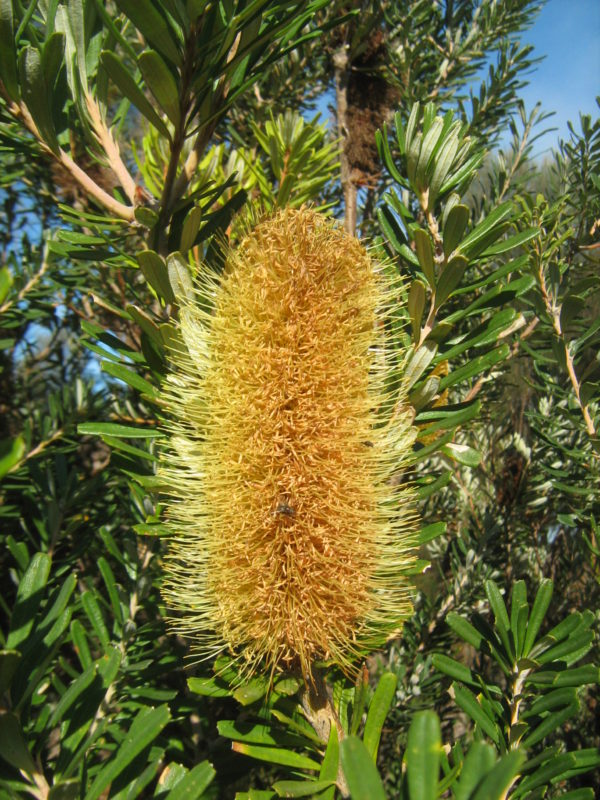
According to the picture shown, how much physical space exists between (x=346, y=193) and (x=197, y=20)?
2.06 ft

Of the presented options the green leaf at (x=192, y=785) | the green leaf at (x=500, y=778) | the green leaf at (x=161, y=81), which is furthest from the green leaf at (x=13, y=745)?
the green leaf at (x=161, y=81)

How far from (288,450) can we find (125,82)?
417 mm

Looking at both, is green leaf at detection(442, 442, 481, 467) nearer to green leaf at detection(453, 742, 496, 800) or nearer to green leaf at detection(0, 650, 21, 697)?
green leaf at detection(453, 742, 496, 800)

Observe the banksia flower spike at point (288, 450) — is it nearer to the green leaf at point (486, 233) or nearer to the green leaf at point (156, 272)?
the green leaf at point (156, 272)

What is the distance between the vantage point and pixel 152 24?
49cm

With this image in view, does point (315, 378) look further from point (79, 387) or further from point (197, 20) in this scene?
point (79, 387)

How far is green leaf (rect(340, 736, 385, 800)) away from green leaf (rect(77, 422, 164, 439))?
44 centimetres

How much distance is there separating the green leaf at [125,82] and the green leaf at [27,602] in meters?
0.45

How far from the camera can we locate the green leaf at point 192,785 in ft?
1.45

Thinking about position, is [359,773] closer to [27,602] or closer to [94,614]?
[27,602]

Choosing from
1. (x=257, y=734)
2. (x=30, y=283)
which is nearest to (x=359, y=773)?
(x=257, y=734)

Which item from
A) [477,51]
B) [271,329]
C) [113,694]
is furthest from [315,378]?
[477,51]

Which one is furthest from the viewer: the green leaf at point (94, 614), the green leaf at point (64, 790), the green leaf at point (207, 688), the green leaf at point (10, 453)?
the green leaf at point (94, 614)

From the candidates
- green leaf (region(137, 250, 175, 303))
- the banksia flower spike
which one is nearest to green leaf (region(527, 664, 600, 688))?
the banksia flower spike
